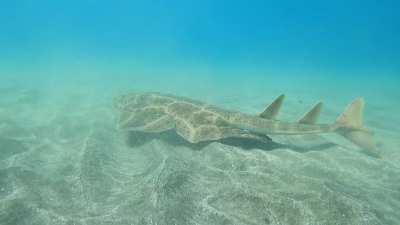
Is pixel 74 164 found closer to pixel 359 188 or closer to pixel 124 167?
pixel 124 167

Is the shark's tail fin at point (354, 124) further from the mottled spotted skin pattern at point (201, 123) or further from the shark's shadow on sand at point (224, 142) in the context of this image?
the shark's shadow on sand at point (224, 142)

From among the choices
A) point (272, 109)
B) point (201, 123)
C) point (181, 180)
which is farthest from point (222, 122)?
point (181, 180)

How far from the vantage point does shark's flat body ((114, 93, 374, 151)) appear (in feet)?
28.7

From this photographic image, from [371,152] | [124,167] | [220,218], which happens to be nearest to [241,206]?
[220,218]

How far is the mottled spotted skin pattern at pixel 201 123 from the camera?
343 inches

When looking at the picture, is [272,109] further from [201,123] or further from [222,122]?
[201,123]

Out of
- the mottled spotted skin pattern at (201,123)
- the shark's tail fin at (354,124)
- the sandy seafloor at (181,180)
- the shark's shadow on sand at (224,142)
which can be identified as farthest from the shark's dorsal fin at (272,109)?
the shark's tail fin at (354,124)

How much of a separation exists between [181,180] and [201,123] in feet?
8.58

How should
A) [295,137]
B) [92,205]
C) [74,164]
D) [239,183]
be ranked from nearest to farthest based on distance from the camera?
1. [92,205]
2. [239,183]
3. [74,164]
4. [295,137]

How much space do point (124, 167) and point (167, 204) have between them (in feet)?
9.36

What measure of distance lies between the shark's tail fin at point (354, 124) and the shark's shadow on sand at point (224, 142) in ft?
2.84

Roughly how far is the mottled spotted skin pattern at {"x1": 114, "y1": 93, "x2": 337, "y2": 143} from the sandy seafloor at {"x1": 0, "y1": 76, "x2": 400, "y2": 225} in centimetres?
42

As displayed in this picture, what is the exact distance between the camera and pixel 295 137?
1112 cm

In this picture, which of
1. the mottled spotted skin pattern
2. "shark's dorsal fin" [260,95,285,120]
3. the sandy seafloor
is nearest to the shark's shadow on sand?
the sandy seafloor
